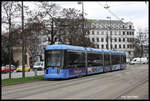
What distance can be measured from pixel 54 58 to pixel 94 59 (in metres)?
8.19

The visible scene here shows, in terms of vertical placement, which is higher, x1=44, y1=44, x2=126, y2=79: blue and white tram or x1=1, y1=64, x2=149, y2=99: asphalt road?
x1=44, y1=44, x2=126, y2=79: blue and white tram

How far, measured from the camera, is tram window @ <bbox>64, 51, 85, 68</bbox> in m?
21.5

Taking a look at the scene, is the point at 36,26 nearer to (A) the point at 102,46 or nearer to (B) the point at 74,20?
(B) the point at 74,20

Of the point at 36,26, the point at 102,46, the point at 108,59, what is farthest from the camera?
the point at 102,46

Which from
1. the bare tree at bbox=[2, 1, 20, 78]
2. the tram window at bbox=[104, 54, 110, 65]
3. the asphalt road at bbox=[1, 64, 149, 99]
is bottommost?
the asphalt road at bbox=[1, 64, 149, 99]

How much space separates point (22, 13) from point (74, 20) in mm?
9172

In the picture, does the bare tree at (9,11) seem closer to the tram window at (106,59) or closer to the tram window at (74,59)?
the tram window at (74,59)

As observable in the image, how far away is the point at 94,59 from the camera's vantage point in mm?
28594

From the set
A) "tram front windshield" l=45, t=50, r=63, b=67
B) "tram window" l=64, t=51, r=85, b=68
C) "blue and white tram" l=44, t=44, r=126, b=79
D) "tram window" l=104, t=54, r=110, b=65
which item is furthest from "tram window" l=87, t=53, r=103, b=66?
"tram front windshield" l=45, t=50, r=63, b=67

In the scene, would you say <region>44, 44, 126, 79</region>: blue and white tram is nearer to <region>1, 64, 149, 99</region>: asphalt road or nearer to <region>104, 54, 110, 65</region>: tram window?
<region>104, 54, 110, 65</region>: tram window

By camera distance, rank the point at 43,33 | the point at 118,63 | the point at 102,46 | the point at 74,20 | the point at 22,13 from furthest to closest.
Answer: the point at 102,46 < the point at 118,63 < the point at 74,20 < the point at 43,33 < the point at 22,13

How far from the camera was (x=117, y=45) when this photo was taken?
12312 cm

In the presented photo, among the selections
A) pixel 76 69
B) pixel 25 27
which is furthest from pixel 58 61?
pixel 25 27

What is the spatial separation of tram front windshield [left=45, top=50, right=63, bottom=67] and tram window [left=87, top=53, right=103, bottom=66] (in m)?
5.95
